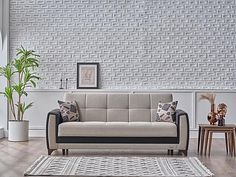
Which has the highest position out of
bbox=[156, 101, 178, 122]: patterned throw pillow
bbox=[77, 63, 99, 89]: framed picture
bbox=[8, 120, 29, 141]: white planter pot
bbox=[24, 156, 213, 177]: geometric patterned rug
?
bbox=[77, 63, 99, 89]: framed picture

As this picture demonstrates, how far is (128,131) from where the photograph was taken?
232 inches

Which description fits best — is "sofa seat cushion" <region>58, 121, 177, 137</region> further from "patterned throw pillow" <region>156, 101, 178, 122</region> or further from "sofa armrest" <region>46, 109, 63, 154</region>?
"patterned throw pillow" <region>156, 101, 178, 122</region>

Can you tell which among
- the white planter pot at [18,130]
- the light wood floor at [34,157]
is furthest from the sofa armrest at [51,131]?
the white planter pot at [18,130]

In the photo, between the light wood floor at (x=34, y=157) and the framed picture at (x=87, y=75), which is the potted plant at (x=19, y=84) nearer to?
the light wood floor at (x=34, y=157)

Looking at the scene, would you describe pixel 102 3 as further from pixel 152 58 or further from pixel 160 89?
pixel 160 89

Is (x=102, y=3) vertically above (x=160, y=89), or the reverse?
(x=102, y=3)

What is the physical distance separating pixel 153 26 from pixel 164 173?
387 centimetres

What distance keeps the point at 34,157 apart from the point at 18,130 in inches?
71.0

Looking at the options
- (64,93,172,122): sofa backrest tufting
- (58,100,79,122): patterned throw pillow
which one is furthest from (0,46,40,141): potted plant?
(58,100,79,122): patterned throw pillow

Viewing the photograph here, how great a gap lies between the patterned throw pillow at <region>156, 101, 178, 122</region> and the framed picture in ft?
6.17

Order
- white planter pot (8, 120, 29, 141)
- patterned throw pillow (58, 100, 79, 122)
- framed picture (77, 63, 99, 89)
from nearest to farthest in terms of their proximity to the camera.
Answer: patterned throw pillow (58, 100, 79, 122), white planter pot (8, 120, 29, 141), framed picture (77, 63, 99, 89)

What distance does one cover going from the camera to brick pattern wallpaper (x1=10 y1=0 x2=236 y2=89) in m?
→ 7.99

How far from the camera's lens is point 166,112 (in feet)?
20.7

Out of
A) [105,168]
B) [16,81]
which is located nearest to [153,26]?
[16,81]
